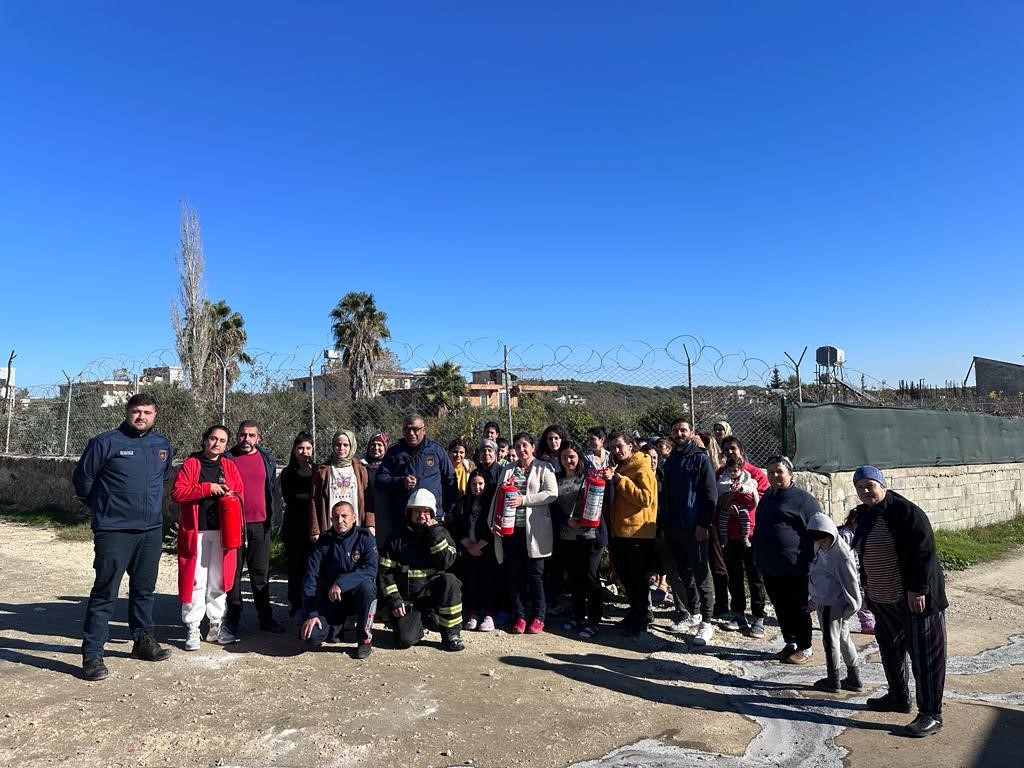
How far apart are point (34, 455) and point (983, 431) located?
17.4 meters

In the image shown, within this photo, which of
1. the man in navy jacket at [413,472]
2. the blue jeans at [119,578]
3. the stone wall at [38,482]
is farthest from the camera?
the stone wall at [38,482]

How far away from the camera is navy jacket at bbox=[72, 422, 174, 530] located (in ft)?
15.8

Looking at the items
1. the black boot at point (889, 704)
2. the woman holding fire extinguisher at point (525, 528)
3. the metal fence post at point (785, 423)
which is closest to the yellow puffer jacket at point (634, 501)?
the woman holding fire extinguisher at point (525, 528)

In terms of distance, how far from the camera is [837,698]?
4.54 metres

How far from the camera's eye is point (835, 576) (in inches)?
186

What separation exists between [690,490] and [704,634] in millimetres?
1179

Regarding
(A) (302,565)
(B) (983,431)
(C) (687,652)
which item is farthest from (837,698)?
(B) (983,431)

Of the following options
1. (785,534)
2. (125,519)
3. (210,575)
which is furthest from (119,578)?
(785,534)

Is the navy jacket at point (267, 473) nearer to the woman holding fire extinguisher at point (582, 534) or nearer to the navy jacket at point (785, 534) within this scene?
the woman holding fire extinguisher at point (582, 534)

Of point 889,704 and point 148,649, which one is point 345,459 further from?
point 889,704

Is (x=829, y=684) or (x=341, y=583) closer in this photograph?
(x=829, y=684)

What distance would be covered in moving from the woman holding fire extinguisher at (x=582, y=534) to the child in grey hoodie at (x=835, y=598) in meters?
1.70

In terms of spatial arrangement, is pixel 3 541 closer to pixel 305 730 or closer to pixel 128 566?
pixel 128 566

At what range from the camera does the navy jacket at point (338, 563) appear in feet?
17.3
